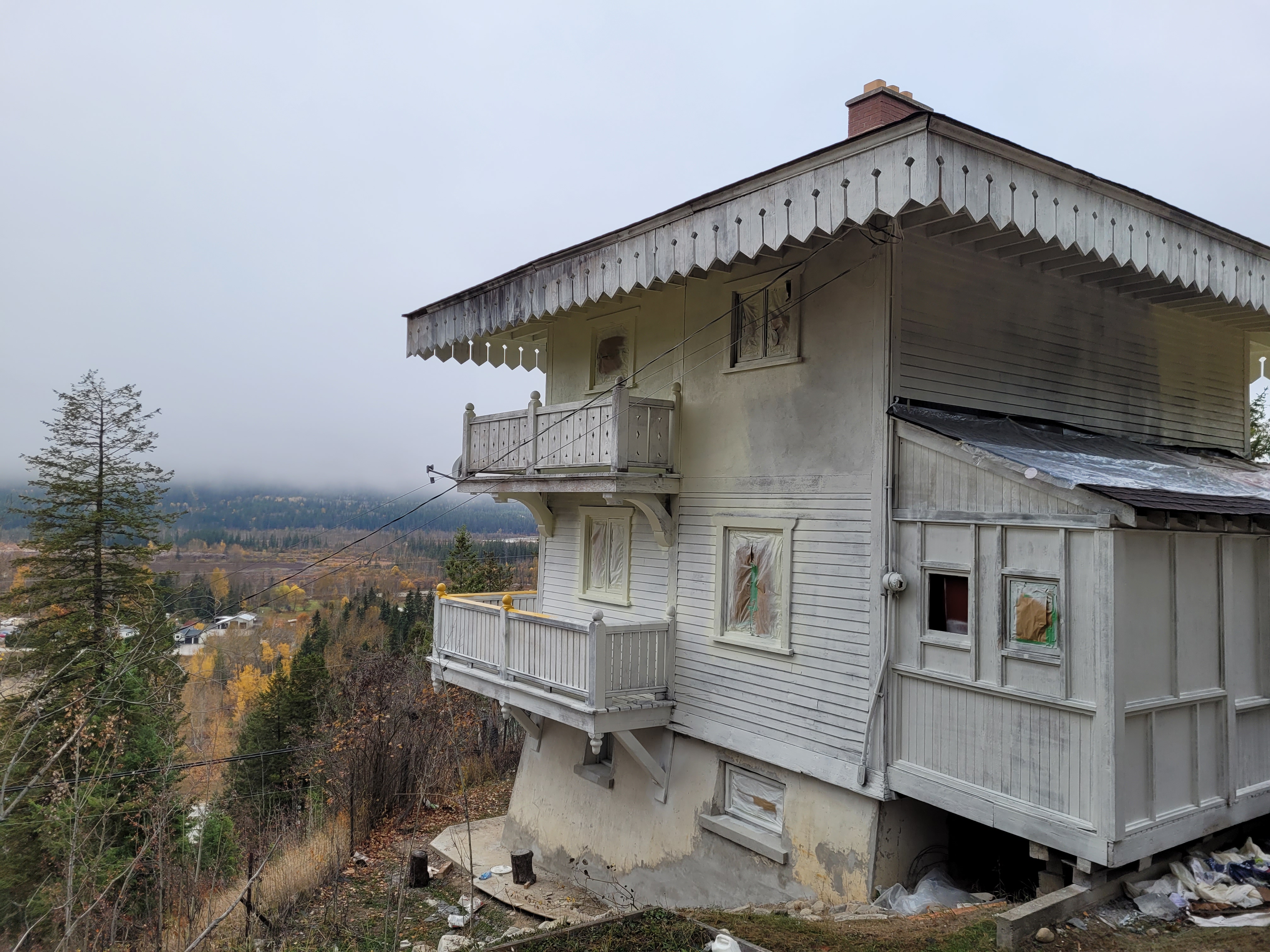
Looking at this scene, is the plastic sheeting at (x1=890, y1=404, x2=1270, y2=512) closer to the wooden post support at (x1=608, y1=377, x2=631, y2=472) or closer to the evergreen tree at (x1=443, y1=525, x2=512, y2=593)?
the wooden post support at (x1=608, y1=377, x2=631, y2=472)

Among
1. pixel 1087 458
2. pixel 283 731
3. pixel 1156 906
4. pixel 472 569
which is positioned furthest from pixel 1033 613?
pixel 283 731

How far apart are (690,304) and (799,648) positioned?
5.28 meters

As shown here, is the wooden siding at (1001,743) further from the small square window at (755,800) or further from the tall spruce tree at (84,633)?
the tall spruce tree at (84,633)

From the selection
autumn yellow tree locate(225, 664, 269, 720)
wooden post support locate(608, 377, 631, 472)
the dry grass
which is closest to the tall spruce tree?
the dry grass

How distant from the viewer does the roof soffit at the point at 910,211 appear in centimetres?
746

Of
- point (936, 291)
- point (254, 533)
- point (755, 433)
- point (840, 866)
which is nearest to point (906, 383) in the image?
point (936, 291)

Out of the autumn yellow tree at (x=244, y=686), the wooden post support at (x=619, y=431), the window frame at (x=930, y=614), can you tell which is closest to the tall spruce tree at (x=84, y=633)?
the wooden post support at (x=619, y=431)

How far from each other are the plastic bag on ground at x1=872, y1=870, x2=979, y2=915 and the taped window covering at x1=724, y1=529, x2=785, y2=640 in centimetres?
315

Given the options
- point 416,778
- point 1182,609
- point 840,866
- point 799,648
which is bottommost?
point 416,778

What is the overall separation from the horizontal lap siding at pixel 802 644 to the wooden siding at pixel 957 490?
0.64m

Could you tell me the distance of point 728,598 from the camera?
11531 millimetres

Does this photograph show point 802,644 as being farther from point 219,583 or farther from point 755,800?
point 219,583

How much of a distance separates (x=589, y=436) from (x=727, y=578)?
281 centimetres

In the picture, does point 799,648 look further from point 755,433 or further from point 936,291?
point 936,291
